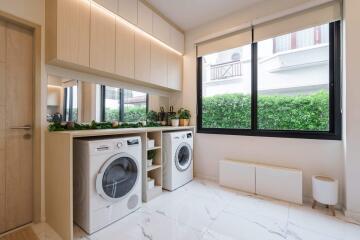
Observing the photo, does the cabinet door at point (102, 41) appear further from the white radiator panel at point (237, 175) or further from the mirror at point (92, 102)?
the white radiator panel at point (237, 175)

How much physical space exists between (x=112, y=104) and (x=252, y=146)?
7.34ft

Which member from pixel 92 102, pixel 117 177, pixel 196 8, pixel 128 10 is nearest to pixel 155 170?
pixel 117 177

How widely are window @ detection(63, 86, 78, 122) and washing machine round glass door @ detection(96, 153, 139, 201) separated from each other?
83cm

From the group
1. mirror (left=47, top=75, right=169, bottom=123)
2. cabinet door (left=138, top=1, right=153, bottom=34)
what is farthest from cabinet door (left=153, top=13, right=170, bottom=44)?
mirror (left=47, top=75, right=169, bottom=123)

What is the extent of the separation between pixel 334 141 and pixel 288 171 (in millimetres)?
646

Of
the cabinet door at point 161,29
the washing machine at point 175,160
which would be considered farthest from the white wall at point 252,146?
the cabinet door at point 161,29

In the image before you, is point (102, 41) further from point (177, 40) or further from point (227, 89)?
point (227, 89)

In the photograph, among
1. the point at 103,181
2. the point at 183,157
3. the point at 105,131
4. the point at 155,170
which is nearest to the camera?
the point at 103,181

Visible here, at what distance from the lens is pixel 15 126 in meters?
1.75

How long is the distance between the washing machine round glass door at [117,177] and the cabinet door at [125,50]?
112 centimetres

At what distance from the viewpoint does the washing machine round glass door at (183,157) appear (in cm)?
271

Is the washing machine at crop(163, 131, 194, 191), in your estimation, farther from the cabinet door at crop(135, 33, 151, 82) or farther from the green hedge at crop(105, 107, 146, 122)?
the cabinet door at crop(135, 33, 151, 82)

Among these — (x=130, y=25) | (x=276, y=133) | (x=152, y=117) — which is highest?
(x=130, y=25)

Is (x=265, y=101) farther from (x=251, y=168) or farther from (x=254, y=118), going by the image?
(x=251, y=168)
